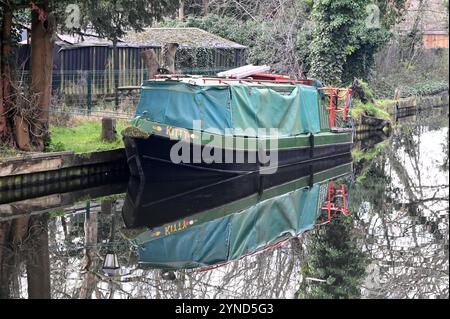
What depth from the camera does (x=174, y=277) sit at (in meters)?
11.5

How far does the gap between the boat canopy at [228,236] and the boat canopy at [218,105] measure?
94.5 inches

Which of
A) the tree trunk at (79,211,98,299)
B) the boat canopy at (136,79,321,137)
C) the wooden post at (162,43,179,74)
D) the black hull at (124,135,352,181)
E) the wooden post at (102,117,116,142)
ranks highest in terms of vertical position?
the wooden post at (162,43,179,74)

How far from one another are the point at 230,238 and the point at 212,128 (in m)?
4.90

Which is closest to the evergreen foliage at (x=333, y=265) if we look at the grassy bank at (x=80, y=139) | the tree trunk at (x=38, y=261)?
the tree trunk at (x=38, y=261)

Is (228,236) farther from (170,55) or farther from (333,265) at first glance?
(170,55)

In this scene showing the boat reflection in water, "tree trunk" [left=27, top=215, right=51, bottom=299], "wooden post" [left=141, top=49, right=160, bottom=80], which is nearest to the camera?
"tree trunk" [left=27, top=215, right=51, bottom=299]

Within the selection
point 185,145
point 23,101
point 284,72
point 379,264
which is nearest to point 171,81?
point 185,145

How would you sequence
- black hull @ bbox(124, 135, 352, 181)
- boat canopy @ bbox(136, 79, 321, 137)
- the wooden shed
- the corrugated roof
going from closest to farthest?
black hull @ bbox(124, 135, 352, 181), boat canopy @ bbox(136, 79, 321, 137), the wooden shed, the corrugated roof

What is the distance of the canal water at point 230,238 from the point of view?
10953 mm

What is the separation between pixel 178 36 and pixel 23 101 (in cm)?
1230

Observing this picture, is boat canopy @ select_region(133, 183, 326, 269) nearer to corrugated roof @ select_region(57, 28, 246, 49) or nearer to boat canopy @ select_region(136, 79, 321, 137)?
boat canopy @ select_region(136, 79, 321, 137)

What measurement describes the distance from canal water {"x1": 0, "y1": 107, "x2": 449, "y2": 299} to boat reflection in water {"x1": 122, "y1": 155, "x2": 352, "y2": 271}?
0.03 m

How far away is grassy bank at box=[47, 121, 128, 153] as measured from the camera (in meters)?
18.1

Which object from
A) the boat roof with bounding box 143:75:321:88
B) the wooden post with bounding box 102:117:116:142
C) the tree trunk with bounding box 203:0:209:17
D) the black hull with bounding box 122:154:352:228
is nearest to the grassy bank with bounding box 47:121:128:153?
the wooden post with bounding box 102:117:116:142
